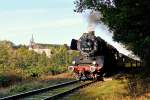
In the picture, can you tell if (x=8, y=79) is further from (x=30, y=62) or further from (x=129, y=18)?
(x=30, y=62)

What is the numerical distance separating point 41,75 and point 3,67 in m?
5.22

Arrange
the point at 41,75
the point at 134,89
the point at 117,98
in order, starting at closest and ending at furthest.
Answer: the point at 117,98
the point at 134,89
the point at 41,75

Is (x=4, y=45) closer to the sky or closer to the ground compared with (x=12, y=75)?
closer to the sky

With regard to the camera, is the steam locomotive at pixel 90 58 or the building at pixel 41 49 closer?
the steam locomotive at pixel 90 58

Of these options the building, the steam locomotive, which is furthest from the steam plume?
the building

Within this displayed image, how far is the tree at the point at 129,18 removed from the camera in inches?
694

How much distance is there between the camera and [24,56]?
43.0 meters

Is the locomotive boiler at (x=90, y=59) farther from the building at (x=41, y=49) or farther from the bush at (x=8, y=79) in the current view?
the building at (x=41, y=49)

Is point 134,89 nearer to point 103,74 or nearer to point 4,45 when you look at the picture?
point 103,74

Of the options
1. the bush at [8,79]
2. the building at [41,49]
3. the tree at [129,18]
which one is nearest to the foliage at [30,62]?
the bush at [8,79]

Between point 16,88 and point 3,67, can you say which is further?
point 3,67

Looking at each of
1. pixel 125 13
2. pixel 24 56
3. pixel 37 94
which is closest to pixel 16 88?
pixel 37 94

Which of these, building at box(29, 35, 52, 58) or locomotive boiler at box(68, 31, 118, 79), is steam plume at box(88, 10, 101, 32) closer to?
locomotive boiler at box(68, 31, 118, 79)

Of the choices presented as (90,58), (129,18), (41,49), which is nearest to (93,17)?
(90,58)
